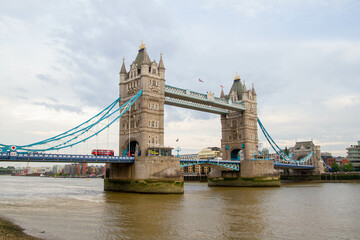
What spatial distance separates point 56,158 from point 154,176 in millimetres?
13191

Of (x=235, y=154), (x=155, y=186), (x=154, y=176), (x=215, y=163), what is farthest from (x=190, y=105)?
(x=235, y=154)

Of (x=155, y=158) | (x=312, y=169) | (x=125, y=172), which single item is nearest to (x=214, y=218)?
(x=155, y=158)

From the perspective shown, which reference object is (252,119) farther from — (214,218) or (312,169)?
(214,218)

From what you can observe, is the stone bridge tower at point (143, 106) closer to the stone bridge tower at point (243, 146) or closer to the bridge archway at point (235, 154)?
the stone bridge tower at point (243, 146)

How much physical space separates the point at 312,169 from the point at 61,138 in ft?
254

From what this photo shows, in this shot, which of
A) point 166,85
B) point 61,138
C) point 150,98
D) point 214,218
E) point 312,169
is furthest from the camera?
point 312,169

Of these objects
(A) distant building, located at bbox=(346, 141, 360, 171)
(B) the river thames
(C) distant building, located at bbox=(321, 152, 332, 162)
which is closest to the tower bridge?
(B) the river thames

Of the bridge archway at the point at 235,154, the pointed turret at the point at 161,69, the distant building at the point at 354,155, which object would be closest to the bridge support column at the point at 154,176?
the pointed turret at the point at 161,69

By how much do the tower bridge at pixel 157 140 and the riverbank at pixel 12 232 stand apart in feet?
64.0

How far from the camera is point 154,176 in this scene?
4512 cm

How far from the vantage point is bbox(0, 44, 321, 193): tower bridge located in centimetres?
4494

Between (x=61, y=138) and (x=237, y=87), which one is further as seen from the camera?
(x=237, y=87)

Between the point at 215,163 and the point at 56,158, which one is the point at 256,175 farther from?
the point at 56,158

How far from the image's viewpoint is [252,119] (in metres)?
75.1
